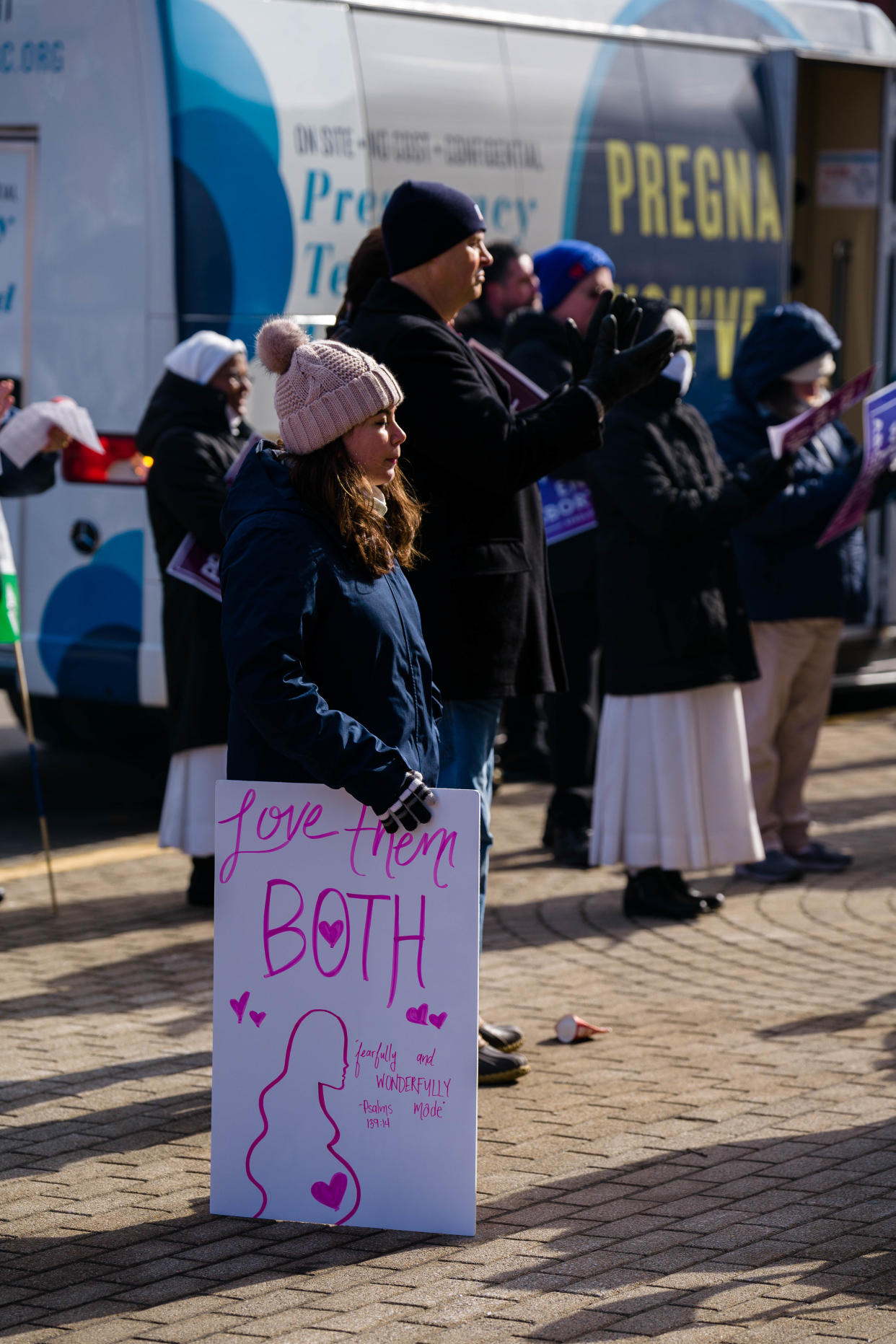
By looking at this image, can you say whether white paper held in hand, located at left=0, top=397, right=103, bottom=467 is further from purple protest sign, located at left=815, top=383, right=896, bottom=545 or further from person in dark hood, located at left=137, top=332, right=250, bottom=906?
purple protest sign, located at left=815, top=383, right=896, bottom=545

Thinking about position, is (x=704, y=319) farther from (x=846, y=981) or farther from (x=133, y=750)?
(x=846, y=981)

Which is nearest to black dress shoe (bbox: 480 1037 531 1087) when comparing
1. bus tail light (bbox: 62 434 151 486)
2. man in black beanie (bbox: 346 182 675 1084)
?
man in black beanie (bbox: 346 182 675 1084)

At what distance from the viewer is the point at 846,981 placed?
241 inches

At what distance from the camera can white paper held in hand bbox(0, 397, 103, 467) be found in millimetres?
6816

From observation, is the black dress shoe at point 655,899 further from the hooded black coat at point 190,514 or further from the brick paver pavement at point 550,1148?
the hooded black coat at point 190,514

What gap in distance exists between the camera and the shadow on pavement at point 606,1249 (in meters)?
3.77

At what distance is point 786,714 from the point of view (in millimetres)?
7668

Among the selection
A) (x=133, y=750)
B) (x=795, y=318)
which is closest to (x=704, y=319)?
(x=795, y=318)

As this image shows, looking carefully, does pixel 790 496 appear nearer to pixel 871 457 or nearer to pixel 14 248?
pixel 871 457

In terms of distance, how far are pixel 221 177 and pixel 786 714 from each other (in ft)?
9.72

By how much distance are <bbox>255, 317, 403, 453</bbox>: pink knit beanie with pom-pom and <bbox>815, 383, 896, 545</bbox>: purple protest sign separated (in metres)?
3.13

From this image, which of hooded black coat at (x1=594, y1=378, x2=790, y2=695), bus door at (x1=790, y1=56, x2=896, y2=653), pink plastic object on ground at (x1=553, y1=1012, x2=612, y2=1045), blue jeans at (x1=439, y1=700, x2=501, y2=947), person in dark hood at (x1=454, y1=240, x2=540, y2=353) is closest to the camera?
blue jeans at (x1=439, y1=700, x2=501, y2=947)

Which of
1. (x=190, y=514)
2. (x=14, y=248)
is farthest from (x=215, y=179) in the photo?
(x=190, y=514)

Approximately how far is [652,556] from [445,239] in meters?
1.96
